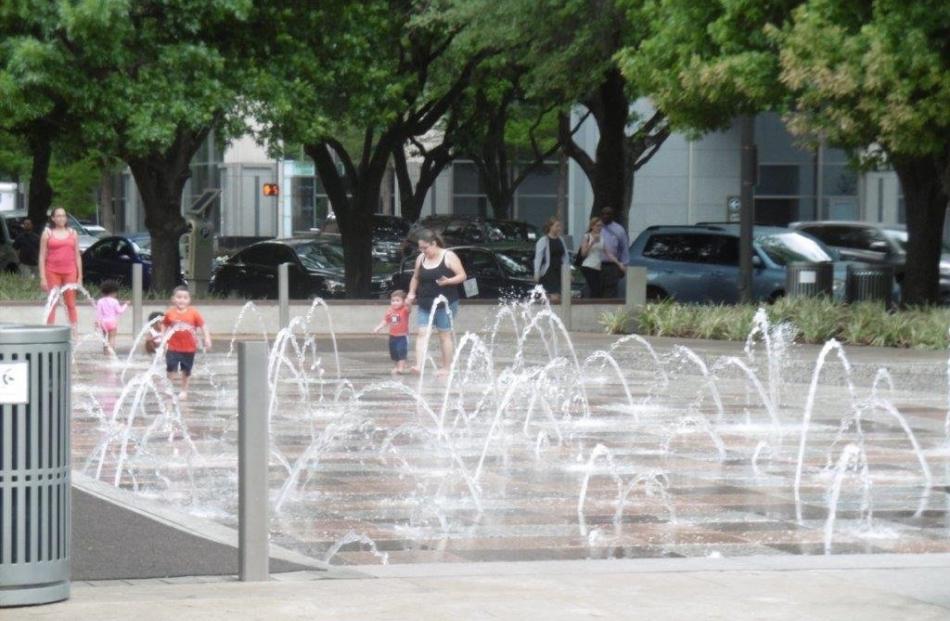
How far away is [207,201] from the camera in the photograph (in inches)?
1321

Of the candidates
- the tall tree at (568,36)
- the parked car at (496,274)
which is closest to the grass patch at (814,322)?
the tall tree at (568,36)

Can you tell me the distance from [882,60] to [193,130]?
1127cm

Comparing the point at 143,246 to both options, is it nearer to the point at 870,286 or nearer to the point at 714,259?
the point at 714,259

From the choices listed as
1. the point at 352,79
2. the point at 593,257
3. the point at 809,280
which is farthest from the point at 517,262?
the point at 809,280

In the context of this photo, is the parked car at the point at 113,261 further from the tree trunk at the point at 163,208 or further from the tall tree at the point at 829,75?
the tall tree at the point at 829,75

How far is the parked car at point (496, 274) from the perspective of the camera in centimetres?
3058

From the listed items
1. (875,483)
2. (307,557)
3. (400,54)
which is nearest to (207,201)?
(400,54)

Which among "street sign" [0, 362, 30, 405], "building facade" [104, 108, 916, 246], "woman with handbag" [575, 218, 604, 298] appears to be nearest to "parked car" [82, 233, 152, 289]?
"woman with handbag" [575, 218, 604, 298]

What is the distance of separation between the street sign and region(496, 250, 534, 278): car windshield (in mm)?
23910

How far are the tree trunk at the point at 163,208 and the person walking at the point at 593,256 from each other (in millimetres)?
6644

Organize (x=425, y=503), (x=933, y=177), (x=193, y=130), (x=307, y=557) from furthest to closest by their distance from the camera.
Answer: (x=193, y=130), (x=933, y=177), (x=425, y=503), (x=307, y=557)

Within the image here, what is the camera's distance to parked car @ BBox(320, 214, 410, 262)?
1449 inches

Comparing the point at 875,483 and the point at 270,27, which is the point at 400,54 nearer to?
the point at 270,27

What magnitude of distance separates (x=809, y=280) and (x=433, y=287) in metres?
7.92
